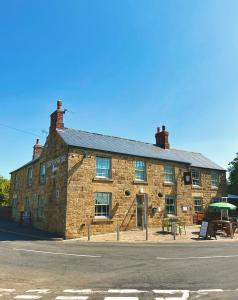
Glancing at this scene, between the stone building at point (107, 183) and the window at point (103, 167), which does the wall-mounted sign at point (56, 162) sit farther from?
the window at point (103, 167)

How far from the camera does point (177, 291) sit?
7.25 metres

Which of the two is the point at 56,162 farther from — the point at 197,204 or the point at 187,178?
the point at 197,204

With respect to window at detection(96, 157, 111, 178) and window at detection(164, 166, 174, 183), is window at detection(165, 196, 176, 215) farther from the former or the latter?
window at detection(96, 157, 111, 178)

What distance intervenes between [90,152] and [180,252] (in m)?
11.2

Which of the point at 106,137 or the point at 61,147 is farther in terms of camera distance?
the point at 106,137

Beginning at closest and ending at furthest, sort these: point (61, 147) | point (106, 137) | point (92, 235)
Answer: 1. point (92, 235)
2. point (61, 147)
3. point (106, 137)

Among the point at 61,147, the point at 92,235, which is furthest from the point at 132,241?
the point at 61,147

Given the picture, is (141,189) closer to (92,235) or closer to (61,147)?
(92,235)

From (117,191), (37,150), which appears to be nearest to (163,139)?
(117,191)

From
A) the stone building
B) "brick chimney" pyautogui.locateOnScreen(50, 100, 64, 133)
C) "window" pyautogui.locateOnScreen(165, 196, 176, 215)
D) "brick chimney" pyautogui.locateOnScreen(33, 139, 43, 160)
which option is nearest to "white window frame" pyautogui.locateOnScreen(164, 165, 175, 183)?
the stone building

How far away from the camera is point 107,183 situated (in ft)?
76.6

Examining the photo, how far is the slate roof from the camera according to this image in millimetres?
23625

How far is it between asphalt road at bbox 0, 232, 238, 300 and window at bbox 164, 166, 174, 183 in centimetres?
1324

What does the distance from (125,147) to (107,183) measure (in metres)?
4.44
